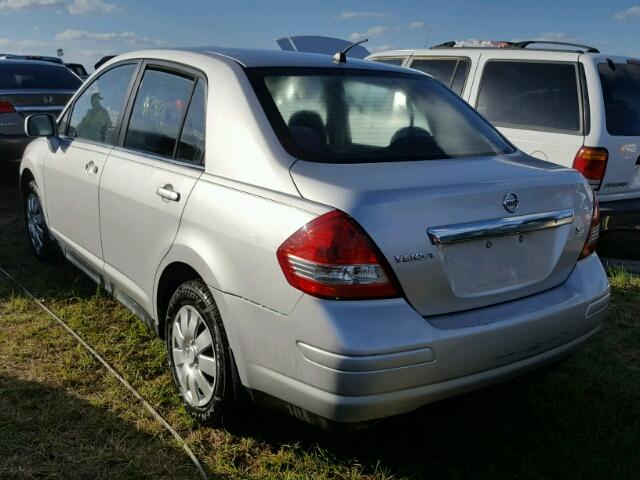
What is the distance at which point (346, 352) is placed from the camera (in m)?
2.12

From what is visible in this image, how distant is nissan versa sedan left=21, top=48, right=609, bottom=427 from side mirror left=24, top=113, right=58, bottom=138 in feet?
3.20

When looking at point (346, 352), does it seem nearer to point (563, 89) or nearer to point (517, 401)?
point (517, 401)

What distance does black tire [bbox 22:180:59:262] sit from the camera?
4.83 meters

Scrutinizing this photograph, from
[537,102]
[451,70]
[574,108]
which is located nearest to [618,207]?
[574,108]

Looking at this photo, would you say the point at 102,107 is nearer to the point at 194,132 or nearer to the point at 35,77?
the point at 194,132

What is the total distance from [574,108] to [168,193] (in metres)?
3.84

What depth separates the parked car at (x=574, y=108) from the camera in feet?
17.5

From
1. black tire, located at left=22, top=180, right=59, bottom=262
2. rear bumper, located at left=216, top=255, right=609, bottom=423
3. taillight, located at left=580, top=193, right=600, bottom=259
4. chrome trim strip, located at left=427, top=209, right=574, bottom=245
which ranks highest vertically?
chrome trim strip, located at left=427, top=209, right=574, bottom=245

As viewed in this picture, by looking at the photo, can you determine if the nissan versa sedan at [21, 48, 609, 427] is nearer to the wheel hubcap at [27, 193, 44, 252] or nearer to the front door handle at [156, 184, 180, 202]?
the front door handle at [156, 184, 180, 202]

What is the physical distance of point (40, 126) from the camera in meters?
4.30

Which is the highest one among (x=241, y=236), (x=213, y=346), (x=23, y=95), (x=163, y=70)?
(x=163, y=70)

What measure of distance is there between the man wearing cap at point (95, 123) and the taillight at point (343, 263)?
208cm

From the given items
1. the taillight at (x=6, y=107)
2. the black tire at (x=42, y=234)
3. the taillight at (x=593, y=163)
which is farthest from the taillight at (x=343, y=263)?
the taillight at (x=6, y=107)

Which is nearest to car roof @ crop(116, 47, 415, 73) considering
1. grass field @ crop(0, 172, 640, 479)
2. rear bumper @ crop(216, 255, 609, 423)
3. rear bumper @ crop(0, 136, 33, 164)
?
rear bumper @ crop(216, 255, 609, 423)
